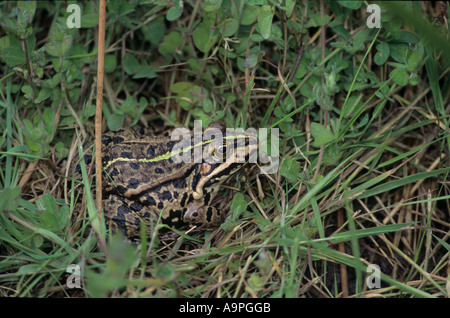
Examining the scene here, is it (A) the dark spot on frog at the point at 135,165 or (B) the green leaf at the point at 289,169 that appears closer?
(B) the green leaf at the point at 289,169

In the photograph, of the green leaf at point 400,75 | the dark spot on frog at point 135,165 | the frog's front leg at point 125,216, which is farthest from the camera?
the dark spot on frog at point 135,165

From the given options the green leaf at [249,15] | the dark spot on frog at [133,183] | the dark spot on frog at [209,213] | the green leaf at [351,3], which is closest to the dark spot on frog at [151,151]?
the dark spot on frog at [133,183]

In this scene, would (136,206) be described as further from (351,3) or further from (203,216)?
(351,3)

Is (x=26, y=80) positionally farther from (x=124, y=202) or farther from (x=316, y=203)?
(x=316, y=203)

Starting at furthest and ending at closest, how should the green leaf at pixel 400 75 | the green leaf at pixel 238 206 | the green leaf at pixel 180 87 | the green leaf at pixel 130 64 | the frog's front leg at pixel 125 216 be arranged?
the green leaf at pixel 130 64, the green leaf at pixel 180 87, the frog's front leg at pixel 125 216, the green leaf at pixel 400 75, the green leaf at pixel 238 206

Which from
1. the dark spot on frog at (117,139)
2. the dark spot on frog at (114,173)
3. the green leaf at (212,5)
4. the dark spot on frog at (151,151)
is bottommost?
the dark spot on frog at (114,173)

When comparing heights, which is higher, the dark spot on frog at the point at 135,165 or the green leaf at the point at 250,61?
the green leaf at the point at 250,61

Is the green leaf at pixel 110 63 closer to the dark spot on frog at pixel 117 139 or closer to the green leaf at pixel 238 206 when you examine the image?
the dark spot on frog at pixel 117 139
